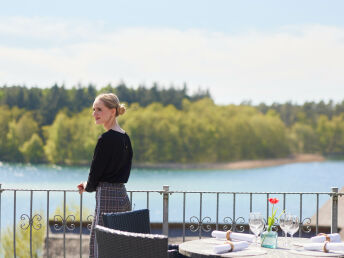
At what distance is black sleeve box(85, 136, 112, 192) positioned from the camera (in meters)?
3.28

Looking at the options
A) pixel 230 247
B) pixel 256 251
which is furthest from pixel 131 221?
pixel 256 251

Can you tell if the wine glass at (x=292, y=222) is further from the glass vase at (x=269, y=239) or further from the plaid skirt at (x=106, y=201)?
the plaid skirt at (x=106, y=201)

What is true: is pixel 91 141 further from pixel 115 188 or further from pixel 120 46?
pixel 115 188

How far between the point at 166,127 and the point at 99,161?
4958 cm

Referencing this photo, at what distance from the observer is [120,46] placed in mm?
67688

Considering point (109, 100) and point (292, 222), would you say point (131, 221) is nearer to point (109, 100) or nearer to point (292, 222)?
point (109, 100)

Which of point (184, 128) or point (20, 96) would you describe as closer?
point (20, 96)

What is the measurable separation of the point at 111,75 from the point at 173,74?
25.6 feet

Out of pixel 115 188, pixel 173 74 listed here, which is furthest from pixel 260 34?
pixel 115 188

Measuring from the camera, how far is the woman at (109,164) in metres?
3.30

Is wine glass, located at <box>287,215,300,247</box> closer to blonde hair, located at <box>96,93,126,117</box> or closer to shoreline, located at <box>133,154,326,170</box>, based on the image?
blonde hair, located at <box>96,93,126,117</box>

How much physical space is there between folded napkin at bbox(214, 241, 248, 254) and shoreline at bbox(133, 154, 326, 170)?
4738cm

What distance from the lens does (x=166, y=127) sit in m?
52.9

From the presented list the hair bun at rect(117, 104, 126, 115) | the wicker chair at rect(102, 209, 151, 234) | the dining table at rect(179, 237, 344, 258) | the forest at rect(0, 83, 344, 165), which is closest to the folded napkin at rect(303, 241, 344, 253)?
the dining table at rect(179, 237, 344, 258)
